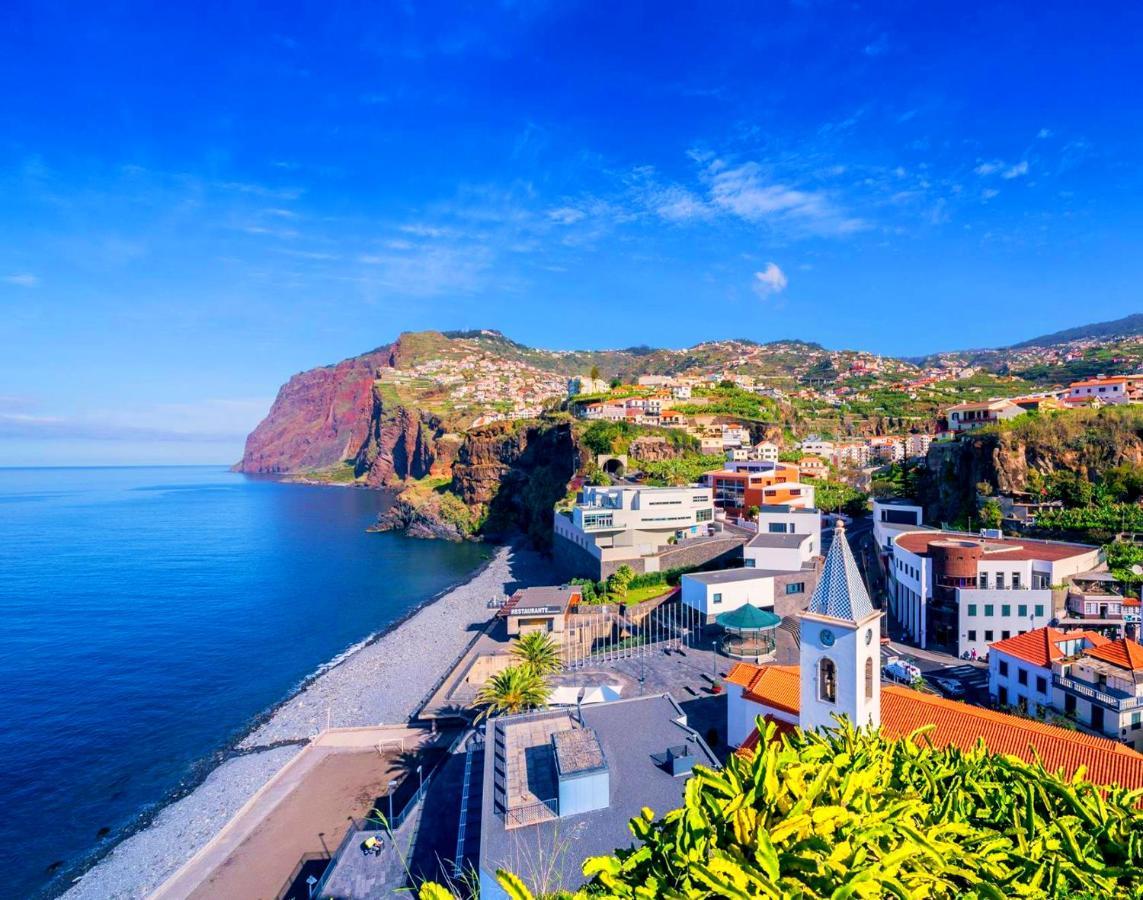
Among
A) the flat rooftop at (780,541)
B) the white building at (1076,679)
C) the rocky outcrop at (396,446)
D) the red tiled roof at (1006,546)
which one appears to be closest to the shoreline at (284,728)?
the flat rooftop at (780,541)

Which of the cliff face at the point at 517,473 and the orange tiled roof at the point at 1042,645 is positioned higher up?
the cliff face at the point at 517,473

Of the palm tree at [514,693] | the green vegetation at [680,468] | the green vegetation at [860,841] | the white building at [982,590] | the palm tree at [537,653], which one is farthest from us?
the green vegetation at [680,468]

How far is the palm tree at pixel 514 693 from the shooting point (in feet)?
66.2

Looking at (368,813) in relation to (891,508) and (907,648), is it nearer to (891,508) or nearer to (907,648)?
(907,648)

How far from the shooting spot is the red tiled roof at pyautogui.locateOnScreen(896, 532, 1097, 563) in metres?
28.2

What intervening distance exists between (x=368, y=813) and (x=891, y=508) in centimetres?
3735

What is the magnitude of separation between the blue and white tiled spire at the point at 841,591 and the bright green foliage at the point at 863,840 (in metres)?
5.99

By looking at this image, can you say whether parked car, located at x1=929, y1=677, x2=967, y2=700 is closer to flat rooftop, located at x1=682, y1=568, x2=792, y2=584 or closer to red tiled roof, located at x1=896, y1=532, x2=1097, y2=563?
red tiled roof, located at x1=896, y1=532, x2=1097, y2=563

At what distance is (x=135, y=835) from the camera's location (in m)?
18.5

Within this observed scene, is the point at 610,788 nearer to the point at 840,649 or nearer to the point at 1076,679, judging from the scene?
the point at 840,649

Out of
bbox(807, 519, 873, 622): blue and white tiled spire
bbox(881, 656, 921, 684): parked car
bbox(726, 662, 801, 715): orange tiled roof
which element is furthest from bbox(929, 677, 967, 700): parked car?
bbox(807, 519, 873, 622): blue and white tiled spire

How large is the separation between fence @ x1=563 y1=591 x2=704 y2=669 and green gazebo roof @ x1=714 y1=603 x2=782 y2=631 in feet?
8.79

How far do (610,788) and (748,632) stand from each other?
→ 628 inches

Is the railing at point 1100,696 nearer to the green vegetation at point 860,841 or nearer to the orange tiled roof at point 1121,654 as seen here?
the orange tiled roof at point 1121,654
